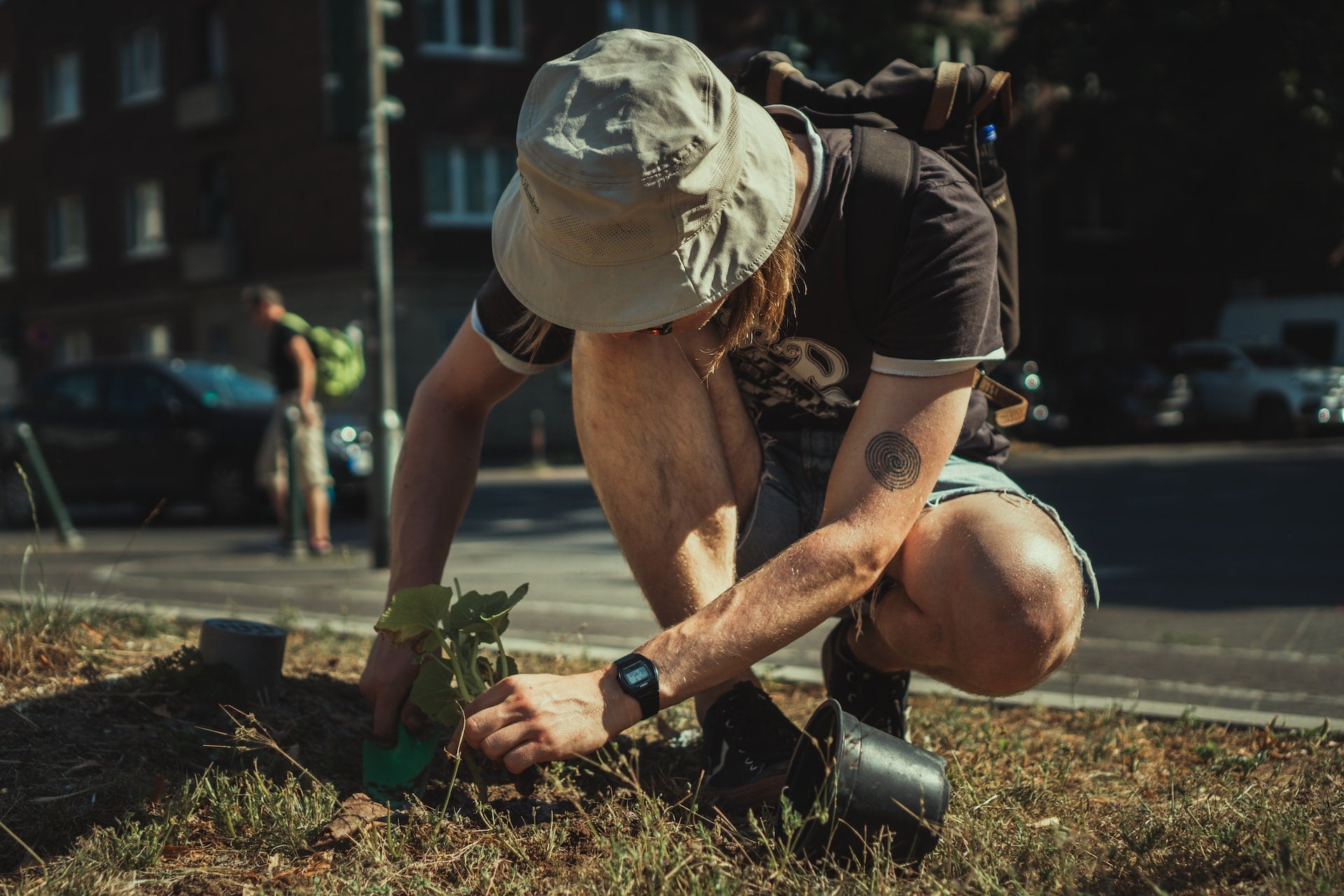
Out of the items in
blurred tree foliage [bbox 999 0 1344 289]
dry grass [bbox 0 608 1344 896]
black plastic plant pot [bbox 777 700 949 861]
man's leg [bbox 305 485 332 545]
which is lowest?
man's leg [bbox 305 485 332 545]

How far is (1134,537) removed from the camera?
9234 millimetres

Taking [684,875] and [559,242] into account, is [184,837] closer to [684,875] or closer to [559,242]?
[684,875]

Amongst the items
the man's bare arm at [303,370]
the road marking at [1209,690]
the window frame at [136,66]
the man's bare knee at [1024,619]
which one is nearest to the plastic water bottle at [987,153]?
the man's bare knee at [1024,619]

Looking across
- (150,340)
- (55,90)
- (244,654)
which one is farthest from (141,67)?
(244,654)

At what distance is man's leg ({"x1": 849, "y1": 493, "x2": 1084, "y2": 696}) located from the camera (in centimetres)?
238

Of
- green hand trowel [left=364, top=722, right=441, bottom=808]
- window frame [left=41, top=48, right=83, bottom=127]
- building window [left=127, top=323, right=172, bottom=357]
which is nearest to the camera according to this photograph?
green hand trowel [left=364, top=722, right=441, bottom=808]

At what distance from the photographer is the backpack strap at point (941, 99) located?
104 inches

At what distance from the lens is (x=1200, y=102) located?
21.7m

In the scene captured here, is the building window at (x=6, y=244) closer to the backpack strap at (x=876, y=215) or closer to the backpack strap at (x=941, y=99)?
the backpack strap at (x=941, y=99)

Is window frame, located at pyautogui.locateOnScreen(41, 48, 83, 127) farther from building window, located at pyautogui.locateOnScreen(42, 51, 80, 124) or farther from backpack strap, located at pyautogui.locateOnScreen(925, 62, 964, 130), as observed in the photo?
backpack strap, located at pyautogui.locateOnScreen(925, 62, 964, 130)

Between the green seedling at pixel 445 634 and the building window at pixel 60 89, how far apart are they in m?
34.1

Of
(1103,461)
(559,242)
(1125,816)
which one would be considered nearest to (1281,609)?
(1125,816)

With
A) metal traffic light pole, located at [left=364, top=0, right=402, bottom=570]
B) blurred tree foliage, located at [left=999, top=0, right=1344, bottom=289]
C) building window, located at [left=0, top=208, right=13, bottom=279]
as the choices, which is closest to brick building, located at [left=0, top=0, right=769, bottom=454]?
building window, located at [left=0, top=208, right=13, bottom=279]

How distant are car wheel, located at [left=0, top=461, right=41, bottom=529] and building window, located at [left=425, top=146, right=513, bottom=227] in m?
12.9
